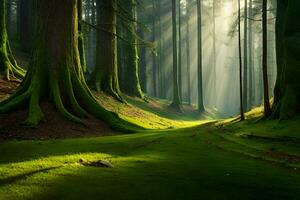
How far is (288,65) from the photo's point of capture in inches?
651

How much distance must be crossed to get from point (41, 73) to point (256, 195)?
33.8 ft

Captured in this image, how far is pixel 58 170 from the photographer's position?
7715 mm

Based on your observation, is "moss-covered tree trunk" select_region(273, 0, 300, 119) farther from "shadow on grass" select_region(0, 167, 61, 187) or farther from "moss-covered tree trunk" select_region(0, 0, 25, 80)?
"moss-covered tree trunk" select_region(0, 0, 25, 80)

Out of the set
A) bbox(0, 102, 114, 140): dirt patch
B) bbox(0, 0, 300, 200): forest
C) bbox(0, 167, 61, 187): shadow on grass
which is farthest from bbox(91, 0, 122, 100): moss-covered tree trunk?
bbox(0, 167, 61, 187): shadow on grass

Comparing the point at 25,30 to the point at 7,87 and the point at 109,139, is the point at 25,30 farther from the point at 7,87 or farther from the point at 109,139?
the point at 109,139

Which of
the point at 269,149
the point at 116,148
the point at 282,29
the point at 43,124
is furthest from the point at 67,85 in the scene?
the point at 282,29

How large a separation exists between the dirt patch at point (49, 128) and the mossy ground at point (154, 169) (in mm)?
1828

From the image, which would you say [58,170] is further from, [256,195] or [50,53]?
[50,53]

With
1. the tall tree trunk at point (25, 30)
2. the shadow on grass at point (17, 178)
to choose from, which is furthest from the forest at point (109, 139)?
the tall tree trunk at point (25, 30)

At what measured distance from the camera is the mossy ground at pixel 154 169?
22.2 ft

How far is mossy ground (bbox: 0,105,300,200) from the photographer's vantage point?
6.77 meters

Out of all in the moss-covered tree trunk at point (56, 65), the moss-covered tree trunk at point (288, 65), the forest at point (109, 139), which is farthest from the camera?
the moss-covered tree trunk at point (288, 65)

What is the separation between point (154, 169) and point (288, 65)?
32.3 feet

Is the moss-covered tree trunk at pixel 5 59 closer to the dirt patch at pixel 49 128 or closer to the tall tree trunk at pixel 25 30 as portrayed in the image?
the dirt patch at pixel 49 128
